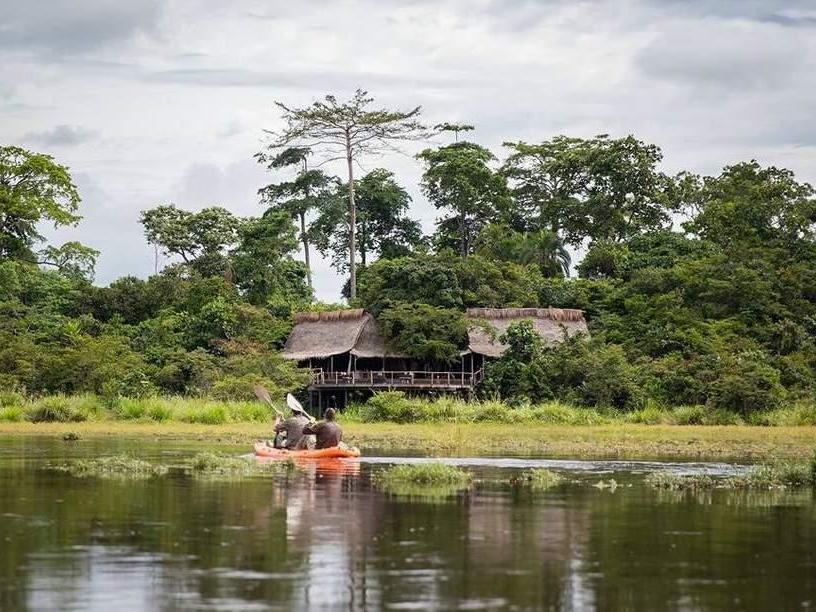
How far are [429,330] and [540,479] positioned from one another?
112 feet

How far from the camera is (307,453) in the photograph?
101ft

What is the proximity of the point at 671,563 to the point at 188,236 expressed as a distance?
60.3 m

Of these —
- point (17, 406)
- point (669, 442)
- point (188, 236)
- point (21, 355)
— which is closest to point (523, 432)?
point (669, 442)

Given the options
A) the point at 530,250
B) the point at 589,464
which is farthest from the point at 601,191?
the point at 589,464

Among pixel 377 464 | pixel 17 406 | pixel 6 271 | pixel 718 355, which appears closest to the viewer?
pixel 377 464

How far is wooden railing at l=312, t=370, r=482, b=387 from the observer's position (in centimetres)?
Answer: 5862

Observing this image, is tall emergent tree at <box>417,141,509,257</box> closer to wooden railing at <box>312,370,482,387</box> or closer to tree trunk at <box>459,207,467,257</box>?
tree trunk at <box>459,207,467,257</box>

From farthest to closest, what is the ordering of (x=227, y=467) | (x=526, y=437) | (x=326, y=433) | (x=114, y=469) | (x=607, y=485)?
1. (x=526, y=437)
2. (x=326, y=433)
3. (x=227, y=467)
4. (x=114, y=469)
5. (x=607, y=485)

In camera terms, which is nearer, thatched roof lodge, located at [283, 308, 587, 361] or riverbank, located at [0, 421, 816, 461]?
riverbank, located at [0, 421, 816, 461]

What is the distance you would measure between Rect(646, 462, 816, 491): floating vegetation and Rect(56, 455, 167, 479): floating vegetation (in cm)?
936

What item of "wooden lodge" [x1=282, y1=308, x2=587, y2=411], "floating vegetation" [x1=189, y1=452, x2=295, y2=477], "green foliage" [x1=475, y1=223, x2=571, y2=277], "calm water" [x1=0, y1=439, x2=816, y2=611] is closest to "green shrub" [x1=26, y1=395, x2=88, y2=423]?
"wooden lodge" [x1=282, y1=308, x2=587, y2=411]

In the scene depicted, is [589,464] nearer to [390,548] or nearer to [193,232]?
[390,548]

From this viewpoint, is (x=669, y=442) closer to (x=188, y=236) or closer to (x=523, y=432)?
(x=523, y=432)

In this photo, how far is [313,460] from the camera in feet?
99.1
